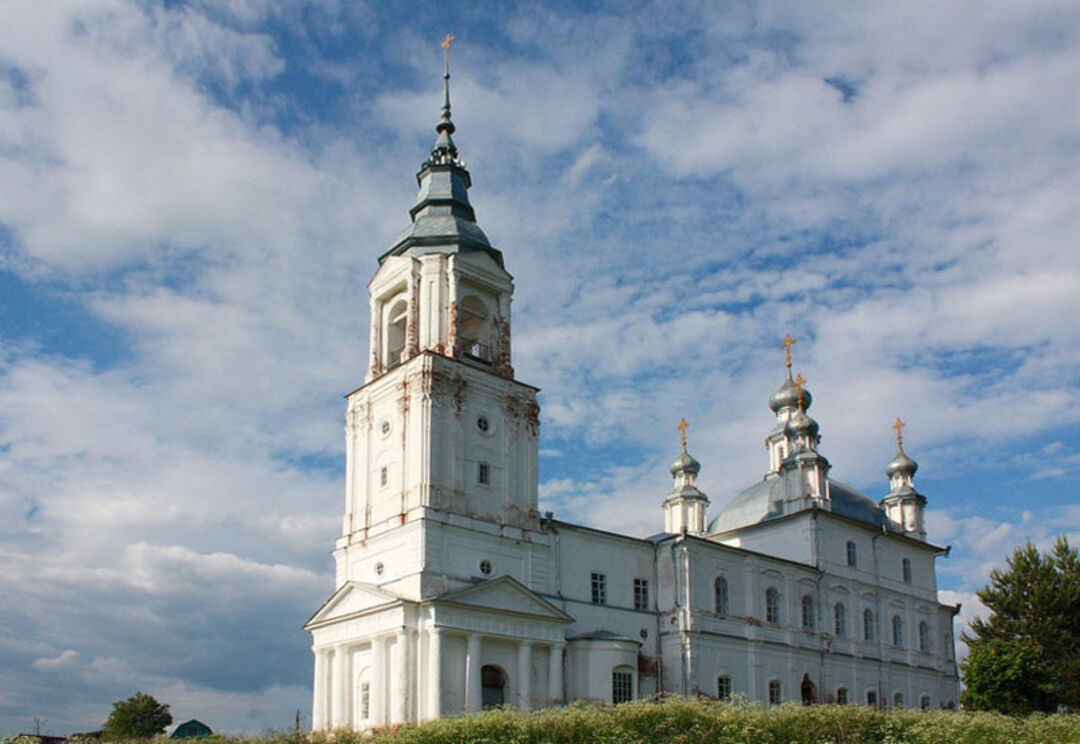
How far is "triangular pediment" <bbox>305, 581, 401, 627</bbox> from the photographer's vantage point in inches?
1145

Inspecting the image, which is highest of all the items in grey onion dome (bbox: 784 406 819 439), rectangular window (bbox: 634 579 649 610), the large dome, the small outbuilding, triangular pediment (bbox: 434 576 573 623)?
grey onion dome (bbox: 784 406 819 439)

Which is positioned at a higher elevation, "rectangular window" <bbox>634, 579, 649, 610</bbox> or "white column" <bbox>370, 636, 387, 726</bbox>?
"rectangular window" <bbox>634, 579, 649, 610</bbox>

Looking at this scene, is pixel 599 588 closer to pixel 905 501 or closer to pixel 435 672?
pixel 435 672

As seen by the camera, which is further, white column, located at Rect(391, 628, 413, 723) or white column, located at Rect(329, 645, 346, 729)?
white column, located at Rect(329, 645, 346, 729)

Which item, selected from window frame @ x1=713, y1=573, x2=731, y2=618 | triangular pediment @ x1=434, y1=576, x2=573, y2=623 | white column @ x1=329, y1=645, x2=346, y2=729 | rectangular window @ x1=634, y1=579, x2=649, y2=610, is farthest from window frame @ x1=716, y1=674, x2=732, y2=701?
white column @ x1=329, y1=645, x2=346, y2=729

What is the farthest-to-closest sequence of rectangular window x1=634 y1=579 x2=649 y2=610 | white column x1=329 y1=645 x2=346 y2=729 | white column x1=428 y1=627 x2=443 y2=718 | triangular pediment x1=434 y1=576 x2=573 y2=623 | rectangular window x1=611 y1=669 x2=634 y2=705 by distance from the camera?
rectangular window x1=634 y1=579 x2=649 y2=610
rectangular window x1=611 y1=669 x2=634 y2=705
white column x1=329 y1=645 x2=346 y2=729
triangular pediment x1=434 y1=576 x2=573 y2=623
white column x1=428 y1=627 x2=443 y2=718

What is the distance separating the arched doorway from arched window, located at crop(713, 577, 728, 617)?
9.82m

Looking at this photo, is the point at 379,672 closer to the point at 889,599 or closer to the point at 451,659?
the point at 451,659

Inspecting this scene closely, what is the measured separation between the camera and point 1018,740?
67.2ft

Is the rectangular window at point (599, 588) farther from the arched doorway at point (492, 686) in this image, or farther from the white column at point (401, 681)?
the white column at point (401, 681)

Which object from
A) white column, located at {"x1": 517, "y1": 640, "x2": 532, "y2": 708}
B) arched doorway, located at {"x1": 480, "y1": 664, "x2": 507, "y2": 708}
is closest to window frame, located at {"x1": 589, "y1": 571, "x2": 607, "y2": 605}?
white column, located at {"x1": 517, "y1": 640, "x2": 532, "y2": 708}

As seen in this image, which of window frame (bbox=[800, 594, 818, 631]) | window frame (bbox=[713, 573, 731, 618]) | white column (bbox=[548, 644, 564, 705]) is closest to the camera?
white column (bbox=[548, 644, 564, 705])

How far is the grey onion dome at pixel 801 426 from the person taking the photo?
46.0 meters

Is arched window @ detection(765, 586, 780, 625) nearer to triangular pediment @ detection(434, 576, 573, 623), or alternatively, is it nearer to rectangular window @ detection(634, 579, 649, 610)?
rectangular window @ detection(634, 579, 649, 610)
